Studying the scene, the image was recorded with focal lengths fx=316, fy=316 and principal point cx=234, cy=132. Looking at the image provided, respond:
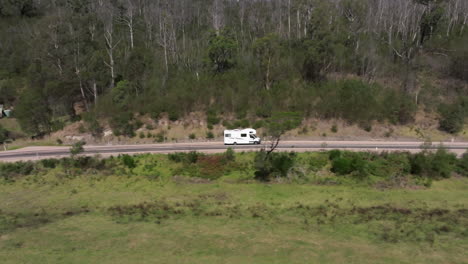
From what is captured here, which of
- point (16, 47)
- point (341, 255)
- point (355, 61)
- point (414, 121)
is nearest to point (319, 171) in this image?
point (341, 255)

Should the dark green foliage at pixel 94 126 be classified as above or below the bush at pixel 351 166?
above

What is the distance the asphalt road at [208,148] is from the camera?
40.8m

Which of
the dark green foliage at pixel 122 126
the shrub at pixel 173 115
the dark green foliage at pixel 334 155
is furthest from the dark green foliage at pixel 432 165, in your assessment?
the dark green foliage at pixel 122 126

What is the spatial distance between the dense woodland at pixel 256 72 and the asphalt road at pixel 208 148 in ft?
26.8

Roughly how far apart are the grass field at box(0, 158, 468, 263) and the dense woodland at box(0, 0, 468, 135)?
77.8ft

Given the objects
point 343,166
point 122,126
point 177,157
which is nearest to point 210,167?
point 177,157

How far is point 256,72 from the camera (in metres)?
59.7

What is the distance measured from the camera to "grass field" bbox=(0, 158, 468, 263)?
1909cm

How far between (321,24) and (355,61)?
39.5 feet

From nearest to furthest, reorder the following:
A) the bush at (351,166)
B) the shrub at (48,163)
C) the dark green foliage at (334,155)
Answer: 1. the bush at (351,166)
2. the dark green foliage at (334,155)
3. the shrub at (48,163)

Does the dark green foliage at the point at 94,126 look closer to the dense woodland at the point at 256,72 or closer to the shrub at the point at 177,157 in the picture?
the dense woodland at the point at 256,72

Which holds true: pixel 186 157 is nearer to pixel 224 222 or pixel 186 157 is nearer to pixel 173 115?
pixel 224 222

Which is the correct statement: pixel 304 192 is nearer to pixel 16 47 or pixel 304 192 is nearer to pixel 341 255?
pixel 341 255

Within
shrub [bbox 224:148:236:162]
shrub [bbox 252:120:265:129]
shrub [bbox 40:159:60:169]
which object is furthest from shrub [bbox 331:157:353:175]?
shrub [bbox 40:159:60:169]
